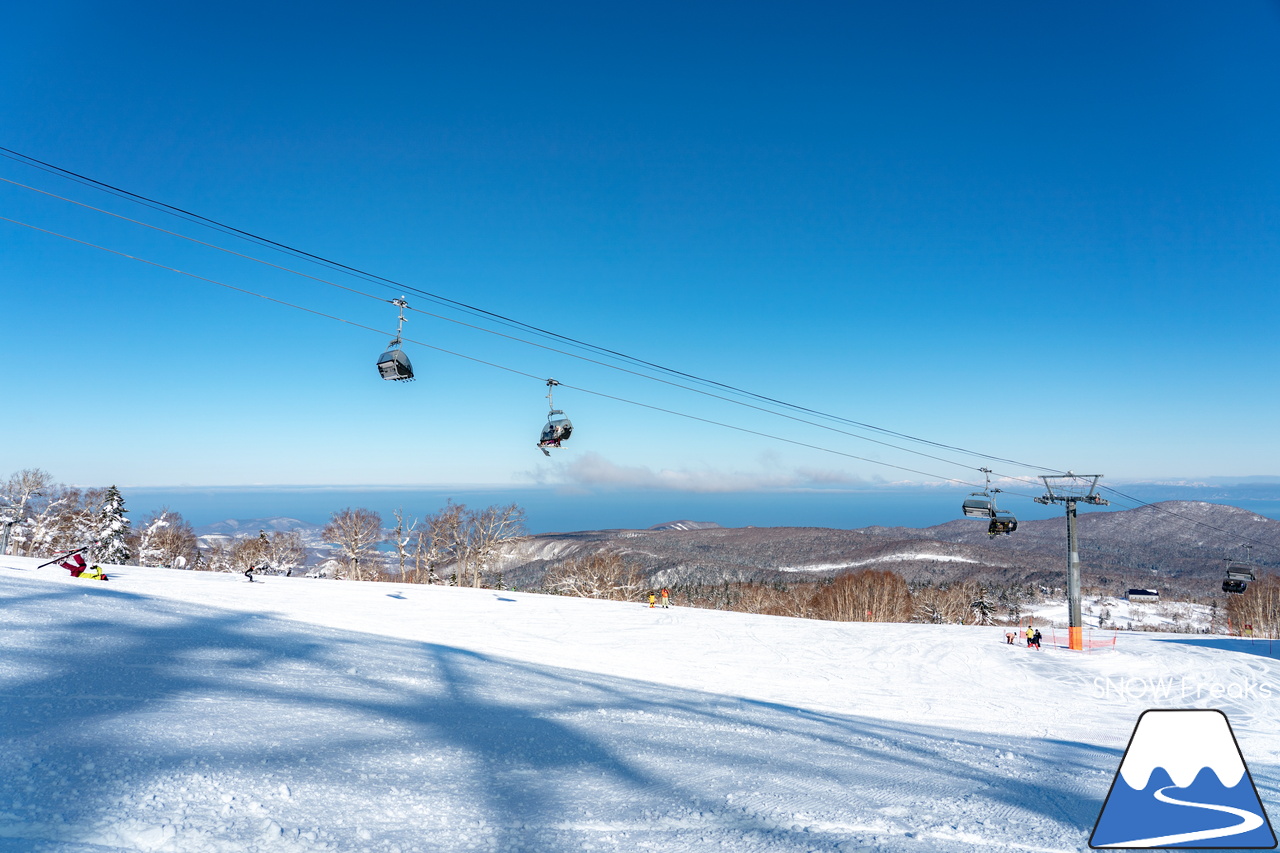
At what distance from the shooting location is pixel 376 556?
51.8 m

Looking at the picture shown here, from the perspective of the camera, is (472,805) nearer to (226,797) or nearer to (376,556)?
(226,797)

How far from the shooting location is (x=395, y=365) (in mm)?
11625

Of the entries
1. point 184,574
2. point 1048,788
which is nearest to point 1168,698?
point 1048,788

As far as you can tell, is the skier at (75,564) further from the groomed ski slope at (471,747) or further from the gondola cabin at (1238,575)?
the gondola cabin at (1238,575)

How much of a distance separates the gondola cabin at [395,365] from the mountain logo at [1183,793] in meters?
11.5

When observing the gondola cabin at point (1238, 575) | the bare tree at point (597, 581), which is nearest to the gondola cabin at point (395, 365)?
the bare tree at point (597, 581)

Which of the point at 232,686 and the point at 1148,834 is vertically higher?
the point at 1148,834

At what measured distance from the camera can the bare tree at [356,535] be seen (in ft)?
159

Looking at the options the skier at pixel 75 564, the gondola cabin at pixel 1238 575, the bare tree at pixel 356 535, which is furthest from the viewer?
the bare tree at pixel 356 535

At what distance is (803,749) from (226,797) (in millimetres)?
4597

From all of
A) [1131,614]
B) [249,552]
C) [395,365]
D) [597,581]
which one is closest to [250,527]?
[249,552]

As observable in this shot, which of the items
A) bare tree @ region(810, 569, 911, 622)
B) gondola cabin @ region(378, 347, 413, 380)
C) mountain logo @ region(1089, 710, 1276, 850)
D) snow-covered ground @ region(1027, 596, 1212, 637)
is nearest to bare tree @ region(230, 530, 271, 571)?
gondola cabin @ region(378, 347, 413, 380)

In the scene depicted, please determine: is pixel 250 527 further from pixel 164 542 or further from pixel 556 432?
pixel 556 432

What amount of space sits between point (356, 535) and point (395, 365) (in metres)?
42.7
